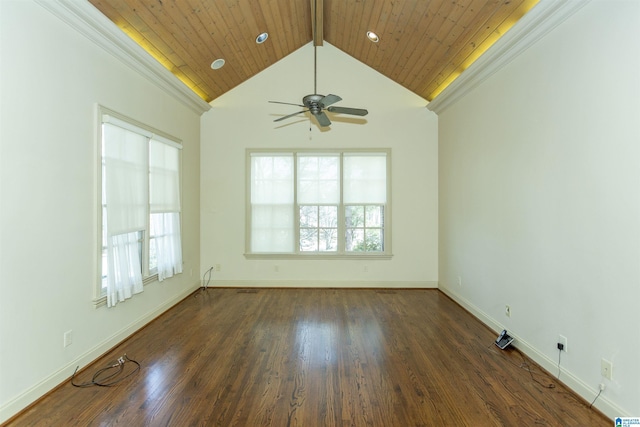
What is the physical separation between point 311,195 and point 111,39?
332 cm

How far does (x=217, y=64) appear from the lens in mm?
4363

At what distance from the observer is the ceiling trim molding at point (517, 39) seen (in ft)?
7.79

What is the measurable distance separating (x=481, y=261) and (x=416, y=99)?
2.98m

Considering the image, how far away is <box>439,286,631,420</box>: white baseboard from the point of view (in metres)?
1.99

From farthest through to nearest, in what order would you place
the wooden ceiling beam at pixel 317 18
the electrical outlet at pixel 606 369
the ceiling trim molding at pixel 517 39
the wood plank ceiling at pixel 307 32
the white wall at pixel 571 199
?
the wooden ceiling beam at pixel 317 18
the wood plank ceiling at pixel 307 32
the ceiling trim molding at pixel 517 39
the electrical outlet at pixel 606 369
the white wall at pixel 571 199

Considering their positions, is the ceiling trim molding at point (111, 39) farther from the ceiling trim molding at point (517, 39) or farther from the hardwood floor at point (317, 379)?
the ceiling trim molding at point (517, 39)

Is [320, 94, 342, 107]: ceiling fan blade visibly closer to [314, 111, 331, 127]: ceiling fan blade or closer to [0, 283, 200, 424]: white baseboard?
[314, 111, 331, 127]: ceiling fan blade

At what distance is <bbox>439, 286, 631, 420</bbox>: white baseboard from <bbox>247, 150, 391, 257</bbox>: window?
210 cm

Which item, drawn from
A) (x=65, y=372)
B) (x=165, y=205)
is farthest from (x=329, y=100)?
(x=65, y=372)

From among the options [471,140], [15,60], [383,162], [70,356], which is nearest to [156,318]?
[70,356]

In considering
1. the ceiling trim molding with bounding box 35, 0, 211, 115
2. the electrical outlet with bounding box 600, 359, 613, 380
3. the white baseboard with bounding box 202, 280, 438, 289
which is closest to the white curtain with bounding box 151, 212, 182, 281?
the white baseboard with bounding box 202, 280, 438, 289

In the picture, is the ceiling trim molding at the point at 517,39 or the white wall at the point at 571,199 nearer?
the white wall at the point at 571,199

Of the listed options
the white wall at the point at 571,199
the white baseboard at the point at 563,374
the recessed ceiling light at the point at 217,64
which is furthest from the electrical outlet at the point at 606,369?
the recessed ceiling light at the point at 217,64

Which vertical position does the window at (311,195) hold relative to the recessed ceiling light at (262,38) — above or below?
below
